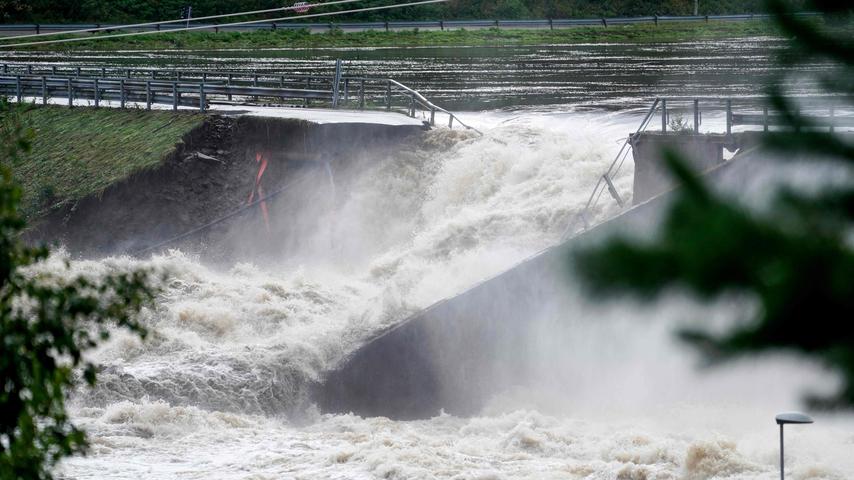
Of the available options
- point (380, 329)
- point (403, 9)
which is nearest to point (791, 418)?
point (380, 329)

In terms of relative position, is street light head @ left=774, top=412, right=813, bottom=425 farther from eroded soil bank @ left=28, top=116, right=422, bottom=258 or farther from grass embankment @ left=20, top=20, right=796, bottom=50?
grass embankment @ left=20, top=20, right=796, bottom=50

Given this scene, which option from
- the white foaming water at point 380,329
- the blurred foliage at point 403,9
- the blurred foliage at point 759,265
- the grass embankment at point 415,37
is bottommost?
the white foaming water at point 380,329

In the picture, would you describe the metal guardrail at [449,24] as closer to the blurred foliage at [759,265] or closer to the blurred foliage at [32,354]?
the blurred foliage at [32,354]

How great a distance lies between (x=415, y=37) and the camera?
213ft

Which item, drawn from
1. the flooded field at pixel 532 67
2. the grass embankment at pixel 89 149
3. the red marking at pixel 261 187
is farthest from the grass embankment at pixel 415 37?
the red marking at pixel 261 187

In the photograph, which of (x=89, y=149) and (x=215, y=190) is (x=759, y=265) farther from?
(x=89, y=149)

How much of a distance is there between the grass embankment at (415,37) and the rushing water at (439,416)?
102ft

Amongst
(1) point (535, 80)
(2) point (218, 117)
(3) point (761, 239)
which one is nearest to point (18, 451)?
(3) point (761, 239)

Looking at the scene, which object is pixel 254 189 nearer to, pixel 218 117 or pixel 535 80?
pixel 218 117

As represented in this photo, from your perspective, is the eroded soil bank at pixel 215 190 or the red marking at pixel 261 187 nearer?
the eroded soil bank at pixel 215 190

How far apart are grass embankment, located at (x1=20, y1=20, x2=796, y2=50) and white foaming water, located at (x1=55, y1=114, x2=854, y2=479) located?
1404 inches

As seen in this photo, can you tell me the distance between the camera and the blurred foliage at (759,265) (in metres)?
3.14

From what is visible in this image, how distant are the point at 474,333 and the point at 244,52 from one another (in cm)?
4215

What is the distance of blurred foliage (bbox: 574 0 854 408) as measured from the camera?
314 centimetres
